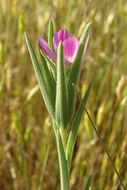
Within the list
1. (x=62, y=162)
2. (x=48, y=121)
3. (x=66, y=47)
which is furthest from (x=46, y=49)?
(x=48, y=121)

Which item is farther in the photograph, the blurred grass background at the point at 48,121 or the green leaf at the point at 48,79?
the blurred grass background at the point at 48,121

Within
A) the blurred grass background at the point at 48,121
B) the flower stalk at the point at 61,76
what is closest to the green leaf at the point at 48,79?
the flower stalk at the point at 61,76

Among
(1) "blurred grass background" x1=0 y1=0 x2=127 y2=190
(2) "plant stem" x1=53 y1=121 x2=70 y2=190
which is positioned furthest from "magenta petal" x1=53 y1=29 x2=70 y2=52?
(1) "blurred grass background" x1=0 y1=0 x2=127 y2=190

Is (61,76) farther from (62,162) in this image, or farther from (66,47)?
(62,162)

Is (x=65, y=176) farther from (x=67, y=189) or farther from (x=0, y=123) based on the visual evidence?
(x=0, y=123)

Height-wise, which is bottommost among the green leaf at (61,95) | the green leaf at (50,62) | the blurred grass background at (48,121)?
the blurred grass background at (48,121)

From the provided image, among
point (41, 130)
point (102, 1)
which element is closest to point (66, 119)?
point (41, 130)

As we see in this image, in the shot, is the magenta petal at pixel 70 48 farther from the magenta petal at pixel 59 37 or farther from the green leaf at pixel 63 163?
the green leaf at pixel 63 163
